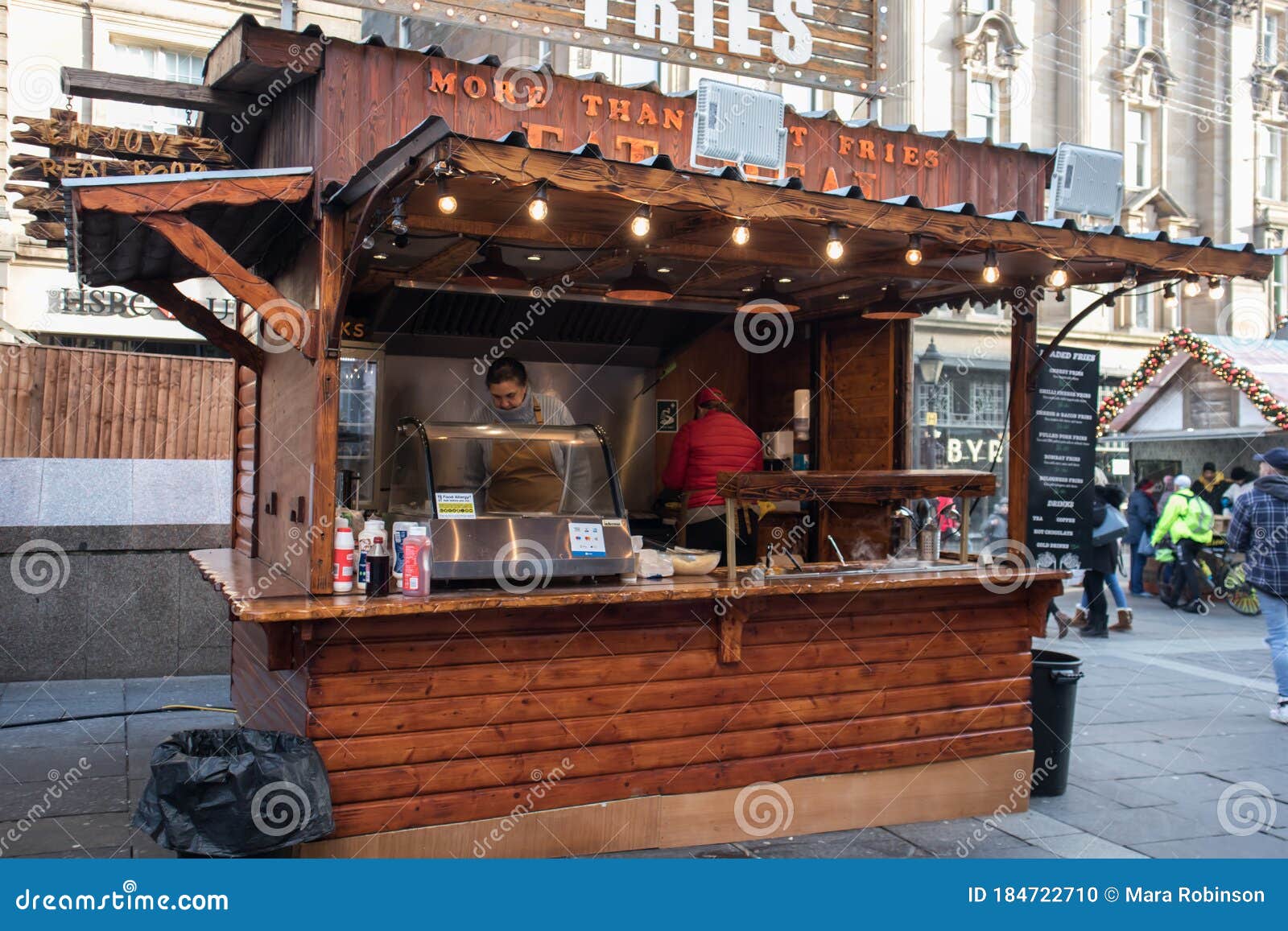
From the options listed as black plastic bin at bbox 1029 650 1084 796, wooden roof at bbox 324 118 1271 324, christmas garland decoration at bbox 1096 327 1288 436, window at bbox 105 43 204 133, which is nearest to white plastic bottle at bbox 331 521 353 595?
wooden roof at bbox 324 118 1271 324

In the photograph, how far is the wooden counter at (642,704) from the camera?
4.96 metres

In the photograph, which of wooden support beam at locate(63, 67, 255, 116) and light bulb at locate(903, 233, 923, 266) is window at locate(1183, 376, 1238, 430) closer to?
light bulb at locate(903, 233, 923, 266)

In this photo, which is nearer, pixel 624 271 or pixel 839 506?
pixel 624 271

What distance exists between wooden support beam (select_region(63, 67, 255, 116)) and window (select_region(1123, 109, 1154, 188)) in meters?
26.2

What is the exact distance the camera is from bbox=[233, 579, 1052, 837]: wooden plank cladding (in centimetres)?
496

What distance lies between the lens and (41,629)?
9070 mm

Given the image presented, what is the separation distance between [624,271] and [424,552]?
3.32 meters

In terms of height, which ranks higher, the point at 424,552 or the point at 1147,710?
the point at 424,552

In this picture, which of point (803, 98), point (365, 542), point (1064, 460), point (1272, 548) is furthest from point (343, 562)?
point (803, 98)

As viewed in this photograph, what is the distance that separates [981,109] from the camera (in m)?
26.0

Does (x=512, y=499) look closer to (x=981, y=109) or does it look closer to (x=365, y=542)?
(x=365, y=542)

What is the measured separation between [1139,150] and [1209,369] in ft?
47.2

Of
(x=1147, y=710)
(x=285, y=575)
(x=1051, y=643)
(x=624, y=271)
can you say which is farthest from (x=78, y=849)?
(x=1051, y=643)

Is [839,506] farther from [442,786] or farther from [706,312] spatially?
[442,786]
